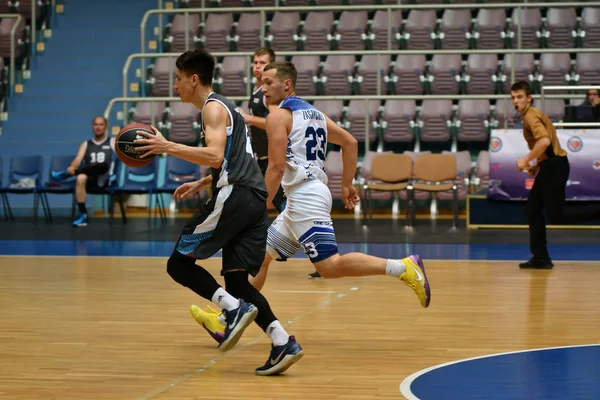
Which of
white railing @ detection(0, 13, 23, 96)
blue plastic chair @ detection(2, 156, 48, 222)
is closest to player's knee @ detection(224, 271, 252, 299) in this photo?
blue plastic chair @ detection(2, 156, 48, 222)

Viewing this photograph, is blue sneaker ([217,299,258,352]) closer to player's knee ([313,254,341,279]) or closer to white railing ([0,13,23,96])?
player's knee ([313,254,341,279])

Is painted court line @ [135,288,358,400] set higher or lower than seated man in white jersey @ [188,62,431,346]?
lower

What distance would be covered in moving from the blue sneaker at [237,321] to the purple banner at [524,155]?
27.1 ft

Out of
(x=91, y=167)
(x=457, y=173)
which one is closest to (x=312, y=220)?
(x=91, y=167)

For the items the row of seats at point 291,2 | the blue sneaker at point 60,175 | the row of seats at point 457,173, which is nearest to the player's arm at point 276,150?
the row of seats at point 457,173

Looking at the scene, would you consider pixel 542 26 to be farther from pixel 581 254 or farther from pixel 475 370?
pixel 475 370

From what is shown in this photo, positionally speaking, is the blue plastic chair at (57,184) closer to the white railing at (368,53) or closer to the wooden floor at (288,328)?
the white railing at (368,53)

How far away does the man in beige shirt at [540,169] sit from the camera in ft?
Result: 29.4

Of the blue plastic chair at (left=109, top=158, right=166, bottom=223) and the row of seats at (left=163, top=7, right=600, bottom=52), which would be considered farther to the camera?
the row of seats at (left=163, top=7, right=600, bottom=52)

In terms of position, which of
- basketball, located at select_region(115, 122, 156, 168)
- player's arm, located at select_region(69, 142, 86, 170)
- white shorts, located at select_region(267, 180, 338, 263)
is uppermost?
basketball, located at select_region(115, 122, 156, 168)

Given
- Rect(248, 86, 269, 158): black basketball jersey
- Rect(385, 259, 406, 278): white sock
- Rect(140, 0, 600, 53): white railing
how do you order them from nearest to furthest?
Rect(385, 259, 406, 278): white sock, Rect(248, 86, 269, 158): black basketball jersey, Rect(140, 0, 600, 53): white railing

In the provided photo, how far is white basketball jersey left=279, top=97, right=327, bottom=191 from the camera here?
5.57m

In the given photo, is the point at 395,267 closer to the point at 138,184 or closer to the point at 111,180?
the point at 138,184

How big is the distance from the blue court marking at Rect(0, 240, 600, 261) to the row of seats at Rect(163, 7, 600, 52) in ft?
17.2
